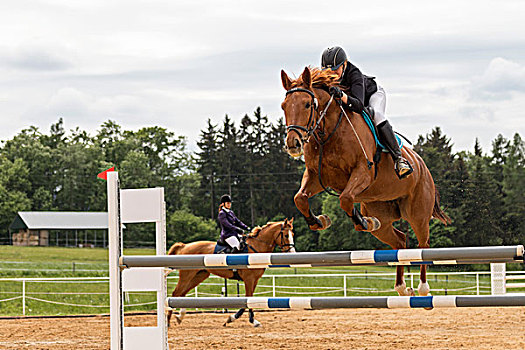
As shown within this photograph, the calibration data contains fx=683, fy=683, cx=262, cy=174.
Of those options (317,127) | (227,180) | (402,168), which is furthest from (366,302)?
(227,180)

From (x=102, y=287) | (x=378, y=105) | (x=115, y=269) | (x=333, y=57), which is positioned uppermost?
(x=333, y=57)

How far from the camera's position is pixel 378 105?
5664 mm

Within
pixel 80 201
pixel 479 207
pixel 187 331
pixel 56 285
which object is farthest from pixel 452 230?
pixel 80 201

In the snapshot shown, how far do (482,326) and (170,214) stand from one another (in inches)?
1602

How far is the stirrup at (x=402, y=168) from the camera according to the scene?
5340mm

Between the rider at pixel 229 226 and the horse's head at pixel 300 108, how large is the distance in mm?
6246

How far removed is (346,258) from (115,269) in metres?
1.52

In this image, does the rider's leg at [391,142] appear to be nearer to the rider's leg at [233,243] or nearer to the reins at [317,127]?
the reins at [317,127]

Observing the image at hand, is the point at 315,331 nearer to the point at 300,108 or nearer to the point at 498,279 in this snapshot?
the point at 300,108

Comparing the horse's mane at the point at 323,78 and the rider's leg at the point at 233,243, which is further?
the rider's leg at the point at 233,243

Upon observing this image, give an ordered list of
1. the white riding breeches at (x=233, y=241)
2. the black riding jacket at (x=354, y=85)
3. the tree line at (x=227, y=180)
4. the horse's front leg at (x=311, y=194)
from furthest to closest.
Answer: the tree line at (x=227, y=180)
the white riding breeches at (x=233, y=241)
the black riding jacket at (x=354, y=85)
the horse's front leg at (x=311, y=194)

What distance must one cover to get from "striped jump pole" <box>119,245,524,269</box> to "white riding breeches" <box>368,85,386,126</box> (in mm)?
1773

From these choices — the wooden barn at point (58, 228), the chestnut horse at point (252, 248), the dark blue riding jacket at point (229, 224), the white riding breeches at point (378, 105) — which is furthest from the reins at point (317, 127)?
the wooden barn at point (58, 228)

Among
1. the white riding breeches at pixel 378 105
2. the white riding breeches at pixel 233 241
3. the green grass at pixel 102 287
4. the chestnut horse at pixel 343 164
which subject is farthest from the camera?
the green grass at pixel 102 287
